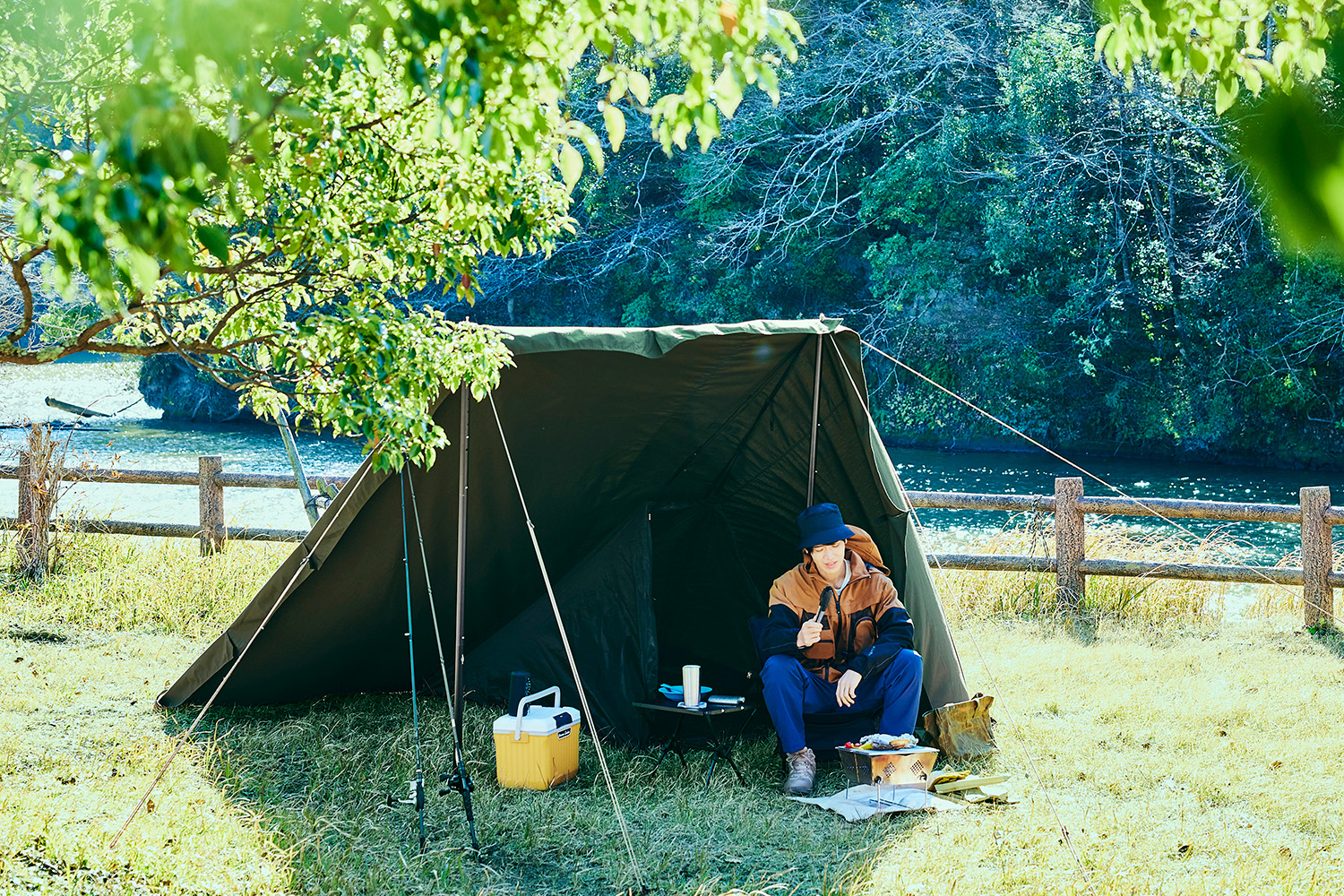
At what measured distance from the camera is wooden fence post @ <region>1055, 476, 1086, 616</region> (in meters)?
6.44

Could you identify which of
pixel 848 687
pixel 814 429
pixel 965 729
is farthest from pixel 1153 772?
pixel 814 429

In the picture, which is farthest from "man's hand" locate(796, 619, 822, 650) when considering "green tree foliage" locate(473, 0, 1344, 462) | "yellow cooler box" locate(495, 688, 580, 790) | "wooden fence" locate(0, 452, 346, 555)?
"green tree foliage" locate(473, 0, 1344, 462)

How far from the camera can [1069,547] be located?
6.47 m

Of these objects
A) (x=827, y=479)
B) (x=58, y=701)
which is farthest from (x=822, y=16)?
(x=58, y=701)

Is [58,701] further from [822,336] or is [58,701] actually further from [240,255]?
[822,336]

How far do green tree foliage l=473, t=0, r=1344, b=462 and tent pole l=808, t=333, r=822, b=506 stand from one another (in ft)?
33.6

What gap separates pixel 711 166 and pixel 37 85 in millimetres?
15648

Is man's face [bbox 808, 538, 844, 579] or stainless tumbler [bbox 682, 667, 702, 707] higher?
man's face [bbox 808, 538, 844, 579]

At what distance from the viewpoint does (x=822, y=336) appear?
4.32 m

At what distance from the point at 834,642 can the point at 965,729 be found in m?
0.57

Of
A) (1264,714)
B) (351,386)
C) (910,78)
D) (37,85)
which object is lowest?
(1264,714)

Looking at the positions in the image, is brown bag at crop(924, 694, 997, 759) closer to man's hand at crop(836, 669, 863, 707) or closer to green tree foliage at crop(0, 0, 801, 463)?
man's hand at crop(836, 669, 863, 707)

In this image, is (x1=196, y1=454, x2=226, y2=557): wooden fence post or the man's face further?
(x1=196, y1=454, x2=226, y2=557): wooden fence post

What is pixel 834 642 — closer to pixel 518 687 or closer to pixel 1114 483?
pixel 518 687
